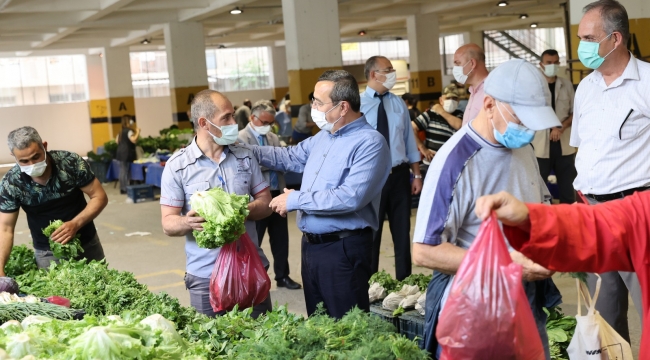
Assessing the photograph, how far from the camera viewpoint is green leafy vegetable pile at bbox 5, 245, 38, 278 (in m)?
5.00

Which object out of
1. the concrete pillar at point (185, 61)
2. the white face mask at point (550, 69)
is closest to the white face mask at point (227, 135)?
the white face mask at point (550, 69)

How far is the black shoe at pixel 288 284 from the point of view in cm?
740

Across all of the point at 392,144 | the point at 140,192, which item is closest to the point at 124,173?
the point at 140,192

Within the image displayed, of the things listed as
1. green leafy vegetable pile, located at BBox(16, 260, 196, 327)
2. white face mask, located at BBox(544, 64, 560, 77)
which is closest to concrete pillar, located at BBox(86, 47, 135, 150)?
white face mask, located at BBox(544, 64, 560, 77)

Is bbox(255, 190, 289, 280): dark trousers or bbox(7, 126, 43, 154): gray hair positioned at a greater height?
bbox(7, 126, 43, 154): gray hair

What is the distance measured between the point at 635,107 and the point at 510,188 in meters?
1.51

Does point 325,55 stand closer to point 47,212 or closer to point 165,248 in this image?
point 165,248

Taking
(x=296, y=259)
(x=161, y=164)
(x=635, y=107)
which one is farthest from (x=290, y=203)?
(x=161, y=164)

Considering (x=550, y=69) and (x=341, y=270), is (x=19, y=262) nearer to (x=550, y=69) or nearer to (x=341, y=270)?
(x=341, y=270)

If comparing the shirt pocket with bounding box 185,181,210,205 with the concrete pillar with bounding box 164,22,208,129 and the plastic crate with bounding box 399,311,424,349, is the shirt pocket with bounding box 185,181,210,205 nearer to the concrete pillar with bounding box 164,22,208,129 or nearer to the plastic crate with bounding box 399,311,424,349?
the plastic crate with bounding box 399,311,424,349

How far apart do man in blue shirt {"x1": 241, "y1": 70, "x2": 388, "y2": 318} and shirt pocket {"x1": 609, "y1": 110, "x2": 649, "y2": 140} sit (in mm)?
1202

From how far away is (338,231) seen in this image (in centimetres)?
411

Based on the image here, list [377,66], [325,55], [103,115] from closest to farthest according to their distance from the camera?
[377,66] < [325,55] < [103,115]

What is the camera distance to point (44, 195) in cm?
496
